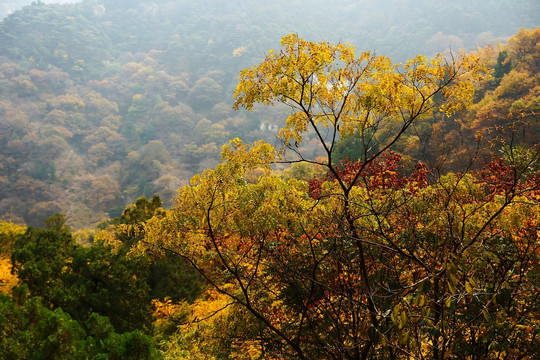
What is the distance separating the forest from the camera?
374 centimetres

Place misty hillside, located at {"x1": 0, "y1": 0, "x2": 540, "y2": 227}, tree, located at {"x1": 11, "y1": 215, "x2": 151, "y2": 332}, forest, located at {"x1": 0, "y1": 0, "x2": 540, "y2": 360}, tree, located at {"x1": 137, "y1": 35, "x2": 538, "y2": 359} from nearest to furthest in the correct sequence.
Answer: tree, located at {"x1": 137, "y1": 35, "x2": 538, "y2": 359}, forest, located at {"x1": 0, "y1": 0, "x2": 540, "y2": 360}, tree, located at {"x1": 11, "y1": 215, "x2": 151, "y2": 332}, misty hillside, located at {"x1": 0, "y1": 0, "x2": 540, "y2": 227}

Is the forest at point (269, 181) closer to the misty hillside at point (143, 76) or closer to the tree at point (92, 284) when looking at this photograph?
the tree at point (92, 284)

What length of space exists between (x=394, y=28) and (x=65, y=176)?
84067 millimetres

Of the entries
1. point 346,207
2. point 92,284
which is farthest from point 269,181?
point 92,284

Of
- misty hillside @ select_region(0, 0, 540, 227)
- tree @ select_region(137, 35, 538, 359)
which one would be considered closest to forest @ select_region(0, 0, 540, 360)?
tree @ select_region(137, 35, 538, 359)

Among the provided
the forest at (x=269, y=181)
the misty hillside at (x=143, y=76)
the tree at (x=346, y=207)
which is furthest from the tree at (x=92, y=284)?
the misty hillside at (x=143, y=76)

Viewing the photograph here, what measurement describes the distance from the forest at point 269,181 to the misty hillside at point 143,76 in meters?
0.54

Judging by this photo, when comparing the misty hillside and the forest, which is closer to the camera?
the forest

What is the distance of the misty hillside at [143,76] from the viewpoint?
5588 centimetres

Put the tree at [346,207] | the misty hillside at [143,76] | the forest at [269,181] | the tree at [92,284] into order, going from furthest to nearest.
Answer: the misty hillside at [143,76] < the tree at [92,284] < the forest at [269,181] < the tree at [346,207]

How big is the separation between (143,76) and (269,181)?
323 ft

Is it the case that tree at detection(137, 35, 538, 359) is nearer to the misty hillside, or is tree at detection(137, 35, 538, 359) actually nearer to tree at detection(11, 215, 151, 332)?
tree at detection(11, 215, 151, 332)

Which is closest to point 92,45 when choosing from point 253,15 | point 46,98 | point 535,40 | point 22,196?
point 46,98

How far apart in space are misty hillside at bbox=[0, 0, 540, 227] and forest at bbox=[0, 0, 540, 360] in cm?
54
